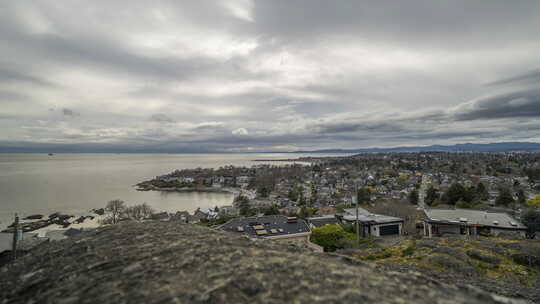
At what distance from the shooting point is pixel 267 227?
730 inches

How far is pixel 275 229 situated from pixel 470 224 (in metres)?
14.6

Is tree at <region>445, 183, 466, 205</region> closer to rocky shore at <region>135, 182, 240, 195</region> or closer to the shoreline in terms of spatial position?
the shoreline

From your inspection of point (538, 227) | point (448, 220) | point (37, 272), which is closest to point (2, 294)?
point (37, 272)

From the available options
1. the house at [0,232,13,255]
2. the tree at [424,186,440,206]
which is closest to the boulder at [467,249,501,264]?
the house at [0,232,13,255]

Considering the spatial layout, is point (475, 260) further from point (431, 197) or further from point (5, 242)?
point (431, 197)

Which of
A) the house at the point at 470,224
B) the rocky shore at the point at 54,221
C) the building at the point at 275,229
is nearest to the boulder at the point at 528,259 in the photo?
the building at the point at 275,229

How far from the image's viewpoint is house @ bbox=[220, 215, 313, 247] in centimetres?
1667

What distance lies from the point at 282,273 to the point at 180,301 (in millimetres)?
638

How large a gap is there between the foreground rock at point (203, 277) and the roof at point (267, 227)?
14801 mm

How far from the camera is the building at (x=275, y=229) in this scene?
54.6 ft

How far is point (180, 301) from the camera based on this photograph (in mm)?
1347

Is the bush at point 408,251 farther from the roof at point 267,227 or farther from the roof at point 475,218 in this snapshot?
the roof at point 475,218

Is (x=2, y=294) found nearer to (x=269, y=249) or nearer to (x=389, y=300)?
(x=269, y=249)

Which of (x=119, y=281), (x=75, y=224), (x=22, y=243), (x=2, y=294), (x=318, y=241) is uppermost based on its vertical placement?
(x=119, y=281)
